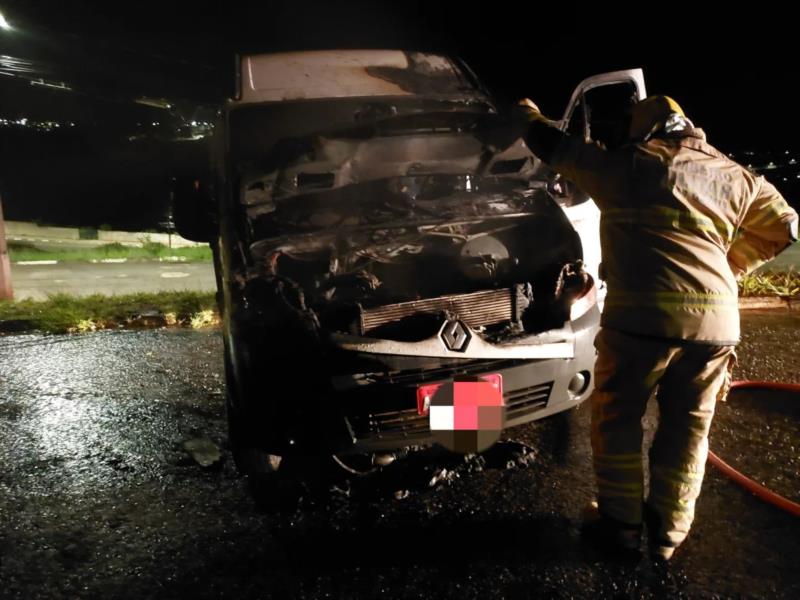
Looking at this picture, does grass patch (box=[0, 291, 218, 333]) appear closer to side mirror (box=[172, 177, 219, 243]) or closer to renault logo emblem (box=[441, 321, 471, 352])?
side mirror (box=[172, 177, 219, 243])

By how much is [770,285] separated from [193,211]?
5947 mm

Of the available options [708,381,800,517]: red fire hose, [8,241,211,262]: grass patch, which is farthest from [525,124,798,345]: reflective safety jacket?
[8,241,211,262]: grass patch

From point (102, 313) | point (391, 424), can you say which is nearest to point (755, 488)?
point (391, 424)

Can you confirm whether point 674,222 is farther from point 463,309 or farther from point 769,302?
point 769,302

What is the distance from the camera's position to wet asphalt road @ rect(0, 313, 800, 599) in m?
2.07

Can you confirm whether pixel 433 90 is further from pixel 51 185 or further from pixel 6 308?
pixel 51 185

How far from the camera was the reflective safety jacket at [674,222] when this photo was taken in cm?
209

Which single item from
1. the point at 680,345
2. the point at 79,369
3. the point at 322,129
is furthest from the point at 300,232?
the point at 79,369

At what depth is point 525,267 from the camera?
10.5 ft

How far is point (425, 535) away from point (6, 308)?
5.46m

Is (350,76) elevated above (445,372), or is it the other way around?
Answer: (350,76)

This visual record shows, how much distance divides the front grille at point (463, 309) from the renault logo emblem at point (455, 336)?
9 cm

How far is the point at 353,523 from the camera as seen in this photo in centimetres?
245

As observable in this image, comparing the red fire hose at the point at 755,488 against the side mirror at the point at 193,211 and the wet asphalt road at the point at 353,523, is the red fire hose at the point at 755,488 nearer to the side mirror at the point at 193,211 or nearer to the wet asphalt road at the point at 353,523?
the wet asphalt road at the point at 353,523
